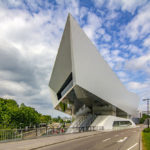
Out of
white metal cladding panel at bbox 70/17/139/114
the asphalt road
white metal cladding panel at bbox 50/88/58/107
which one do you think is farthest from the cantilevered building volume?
the asphalt road

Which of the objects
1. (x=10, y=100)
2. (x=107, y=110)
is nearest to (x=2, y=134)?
(x=107, y=110)

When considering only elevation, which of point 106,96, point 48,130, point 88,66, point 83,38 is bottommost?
point 48,130

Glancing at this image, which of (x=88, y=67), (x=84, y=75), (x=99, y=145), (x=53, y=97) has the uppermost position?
(x=88, y=67)

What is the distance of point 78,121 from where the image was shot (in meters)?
43.7

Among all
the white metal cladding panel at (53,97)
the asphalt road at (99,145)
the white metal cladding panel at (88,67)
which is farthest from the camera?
the white metal cladding panel at (53,97)

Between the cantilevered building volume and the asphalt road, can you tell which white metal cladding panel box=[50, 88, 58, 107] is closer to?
the cantilevered building volume

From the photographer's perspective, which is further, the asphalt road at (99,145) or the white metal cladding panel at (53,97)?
the white metal cladding panel at (53,97)

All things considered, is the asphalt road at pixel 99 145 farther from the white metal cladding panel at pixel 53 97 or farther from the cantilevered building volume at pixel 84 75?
the white metal cladding panel at pixel 53 97

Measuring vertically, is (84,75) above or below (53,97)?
above

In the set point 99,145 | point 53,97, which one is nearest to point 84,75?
point 99,145

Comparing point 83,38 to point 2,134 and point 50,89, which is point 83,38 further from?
point 50,89

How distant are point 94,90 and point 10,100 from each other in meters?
48.5

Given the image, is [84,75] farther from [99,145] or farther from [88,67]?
[99,145]

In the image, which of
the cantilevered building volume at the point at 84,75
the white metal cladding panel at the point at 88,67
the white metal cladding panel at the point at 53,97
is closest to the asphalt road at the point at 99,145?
the cantilevered building volume at the point at 84,75
